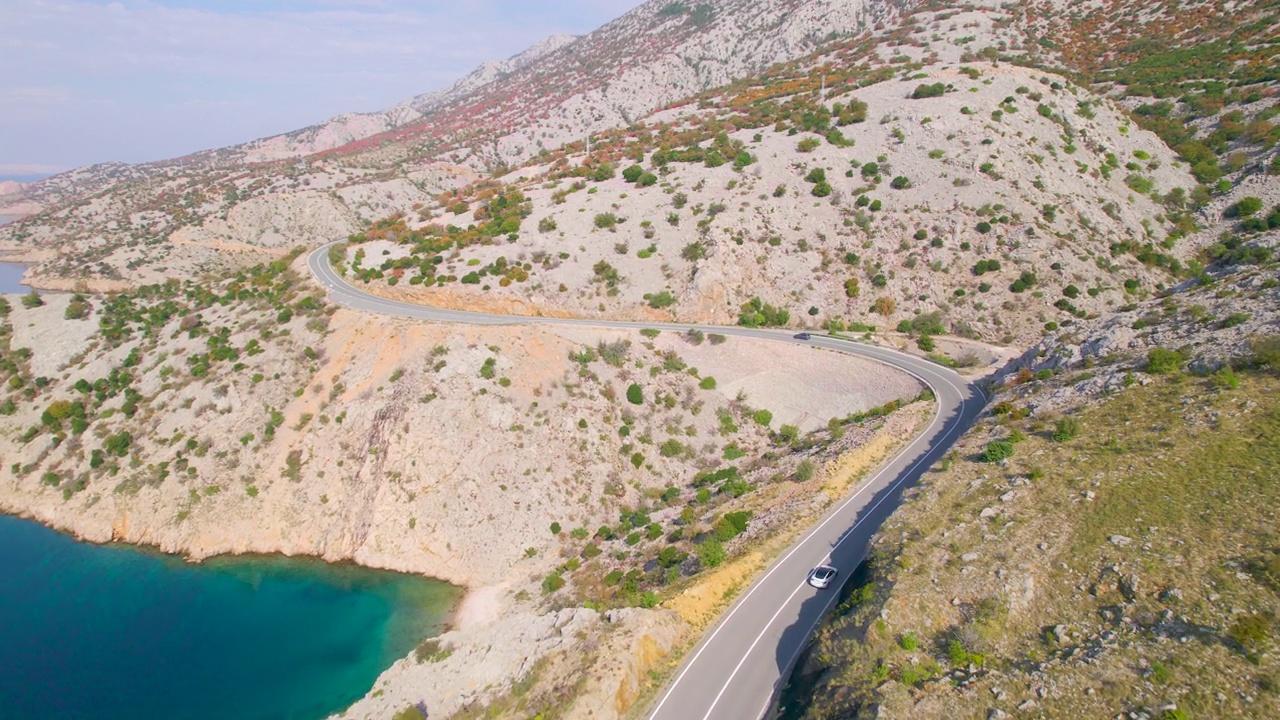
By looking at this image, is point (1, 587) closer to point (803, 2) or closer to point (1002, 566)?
point (1002, 566)

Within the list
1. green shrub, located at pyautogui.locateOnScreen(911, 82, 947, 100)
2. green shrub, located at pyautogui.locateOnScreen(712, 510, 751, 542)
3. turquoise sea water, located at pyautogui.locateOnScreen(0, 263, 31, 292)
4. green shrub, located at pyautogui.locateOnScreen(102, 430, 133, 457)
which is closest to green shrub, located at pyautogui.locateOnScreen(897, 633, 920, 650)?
green shrub, located at pyautogui.locateOnScreen(712, 510, 751, 542)

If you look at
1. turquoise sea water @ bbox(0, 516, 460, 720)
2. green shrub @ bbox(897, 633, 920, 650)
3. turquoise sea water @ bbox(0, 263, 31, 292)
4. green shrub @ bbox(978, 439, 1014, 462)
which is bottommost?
turquoise sea water @ bbox(0, 516, 460, 720)

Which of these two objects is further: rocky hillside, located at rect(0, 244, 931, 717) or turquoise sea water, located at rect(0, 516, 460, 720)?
rocky hillside, located at rect(0, 244, 931, 717)

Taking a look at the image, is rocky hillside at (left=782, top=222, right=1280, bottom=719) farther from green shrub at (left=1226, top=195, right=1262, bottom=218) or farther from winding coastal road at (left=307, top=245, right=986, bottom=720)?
green shrub at (left=1226, top=195, right=1262, bottom=218)

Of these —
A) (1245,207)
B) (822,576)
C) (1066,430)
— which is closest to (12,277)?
(822,576)

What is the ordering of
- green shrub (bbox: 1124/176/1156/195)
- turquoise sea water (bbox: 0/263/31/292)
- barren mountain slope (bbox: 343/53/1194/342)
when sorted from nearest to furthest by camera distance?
barren mountain slope (bbox: 343/53/1194/342) → green shrub (bbox: 1124/176/1156/195) → turquoise sea water (bbox: 0/263/31/292)
